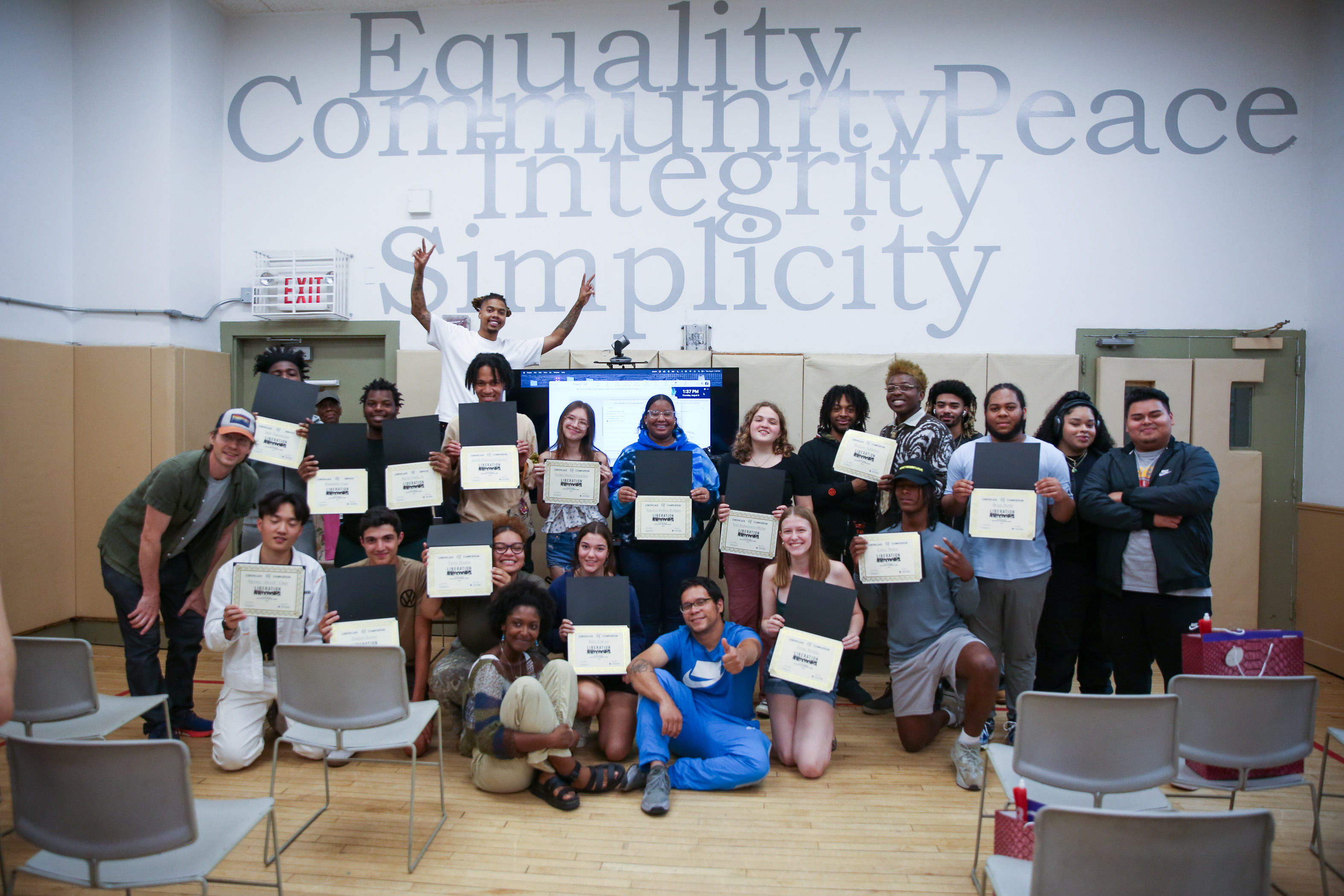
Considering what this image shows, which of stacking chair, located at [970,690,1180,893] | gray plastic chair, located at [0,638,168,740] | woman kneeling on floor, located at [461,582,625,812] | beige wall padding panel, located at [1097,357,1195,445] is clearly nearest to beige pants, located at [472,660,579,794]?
woman kneeling on floor, located at [461,582,625,812]

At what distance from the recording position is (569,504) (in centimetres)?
379

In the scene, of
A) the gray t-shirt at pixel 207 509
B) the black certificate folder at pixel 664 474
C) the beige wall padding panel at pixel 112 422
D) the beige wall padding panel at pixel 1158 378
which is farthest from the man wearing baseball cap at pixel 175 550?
the beige wall padding panel at pixel 1158 378

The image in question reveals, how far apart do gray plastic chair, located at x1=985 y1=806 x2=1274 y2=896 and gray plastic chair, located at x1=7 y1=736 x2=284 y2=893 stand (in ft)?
6.22

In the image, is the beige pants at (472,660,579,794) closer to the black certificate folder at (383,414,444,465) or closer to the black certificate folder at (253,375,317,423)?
the black certificate folder at (383,414,444,465)

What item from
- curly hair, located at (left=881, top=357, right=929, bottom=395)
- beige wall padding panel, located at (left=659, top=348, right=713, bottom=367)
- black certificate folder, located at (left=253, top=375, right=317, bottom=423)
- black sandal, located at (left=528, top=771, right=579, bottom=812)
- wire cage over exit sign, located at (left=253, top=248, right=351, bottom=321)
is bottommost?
black sandal, located at (left=528, top=771, right=579, bottom=812)

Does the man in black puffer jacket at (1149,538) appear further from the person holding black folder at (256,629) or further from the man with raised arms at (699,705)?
the person holding black folder at (256,629)

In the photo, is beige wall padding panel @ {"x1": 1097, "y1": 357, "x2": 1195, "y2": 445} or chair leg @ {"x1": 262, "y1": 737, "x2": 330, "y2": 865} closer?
chair leg @ {"x1": 262, "y1": 737, "x2": 330, "y2": 865}

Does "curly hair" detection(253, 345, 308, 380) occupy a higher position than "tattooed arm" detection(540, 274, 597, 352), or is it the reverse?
"tattooed arm" detection(540, 274, 597, 352)

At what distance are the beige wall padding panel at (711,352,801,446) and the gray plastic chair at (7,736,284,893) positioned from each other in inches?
157

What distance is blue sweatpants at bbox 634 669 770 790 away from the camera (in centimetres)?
297

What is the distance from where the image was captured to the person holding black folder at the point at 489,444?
143 inches

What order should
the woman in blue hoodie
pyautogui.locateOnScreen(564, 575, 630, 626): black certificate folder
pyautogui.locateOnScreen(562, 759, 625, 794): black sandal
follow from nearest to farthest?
pyautogui.locateOnScreen(562, 759, 625, 794): black sandal, pyautogui.locateOnScreen(564, 575, 630, 626): black certificate folder, the woman in blue hoodie

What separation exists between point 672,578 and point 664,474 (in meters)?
0.56

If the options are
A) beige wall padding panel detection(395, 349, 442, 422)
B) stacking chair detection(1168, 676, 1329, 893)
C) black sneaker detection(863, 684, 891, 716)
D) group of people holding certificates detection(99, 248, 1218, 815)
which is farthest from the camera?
beige wall padding panel detection(395, 349, 442, 422)
